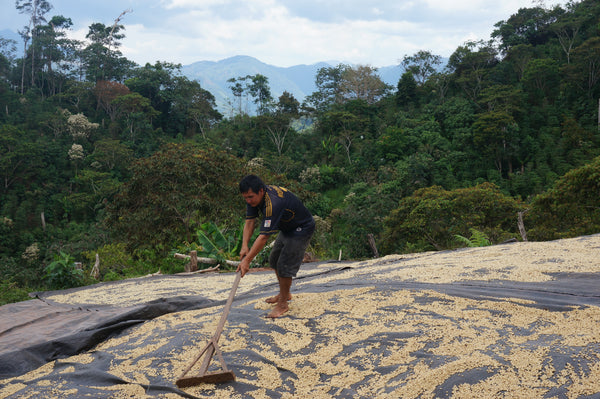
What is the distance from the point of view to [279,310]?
9.91ft

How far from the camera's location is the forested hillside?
36.9ft

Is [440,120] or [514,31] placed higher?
[514,31]

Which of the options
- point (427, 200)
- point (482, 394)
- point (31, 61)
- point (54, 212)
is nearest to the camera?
point (482, 394)

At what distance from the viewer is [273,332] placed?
2713 millimetres

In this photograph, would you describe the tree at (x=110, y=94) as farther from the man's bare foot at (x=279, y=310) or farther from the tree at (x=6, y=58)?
the man's bare foot at (x=279, y=310)

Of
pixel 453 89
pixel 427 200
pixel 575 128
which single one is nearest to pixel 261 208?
pixel 427 200

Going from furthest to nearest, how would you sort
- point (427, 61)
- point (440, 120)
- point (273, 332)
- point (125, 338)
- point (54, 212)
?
point (427, 61), point (440, 120), point (54, 212), point (125, 338), point (273, 332)

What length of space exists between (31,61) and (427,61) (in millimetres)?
31556

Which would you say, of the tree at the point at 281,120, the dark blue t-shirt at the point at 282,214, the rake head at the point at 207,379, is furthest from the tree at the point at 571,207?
the tree at the point at 281,120

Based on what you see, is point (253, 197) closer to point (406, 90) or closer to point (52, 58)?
point (406, 90)

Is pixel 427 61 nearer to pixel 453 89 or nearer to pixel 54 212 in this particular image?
pixel 453 89

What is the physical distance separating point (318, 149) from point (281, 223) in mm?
25095

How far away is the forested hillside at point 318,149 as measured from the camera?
11.2 meters

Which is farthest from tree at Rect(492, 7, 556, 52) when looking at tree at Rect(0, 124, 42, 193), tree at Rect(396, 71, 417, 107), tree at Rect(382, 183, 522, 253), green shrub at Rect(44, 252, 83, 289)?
tree at Rect(0, 124, 42, 193)
